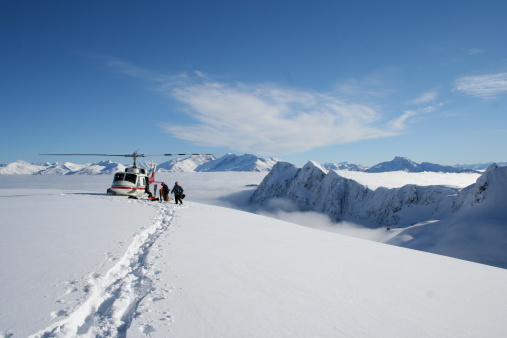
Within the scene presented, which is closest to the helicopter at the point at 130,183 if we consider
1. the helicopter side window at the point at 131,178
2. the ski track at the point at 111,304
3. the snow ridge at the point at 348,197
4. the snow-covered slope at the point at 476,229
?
the helicopter side window at the point at 131,178

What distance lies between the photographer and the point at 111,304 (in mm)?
3947

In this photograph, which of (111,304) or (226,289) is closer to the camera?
(111,304)

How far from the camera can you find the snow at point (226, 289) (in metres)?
3.44

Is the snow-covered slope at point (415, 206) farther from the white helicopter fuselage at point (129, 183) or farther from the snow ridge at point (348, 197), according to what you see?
the white helicopter fuselage at point (129, 183)

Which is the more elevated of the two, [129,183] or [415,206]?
[129,183]

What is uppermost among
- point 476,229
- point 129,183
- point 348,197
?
point 129,183

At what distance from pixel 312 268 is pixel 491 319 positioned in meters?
2.94

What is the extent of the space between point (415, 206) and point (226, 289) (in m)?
41.1

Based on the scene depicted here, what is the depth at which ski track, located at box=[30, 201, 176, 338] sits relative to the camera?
3.26 m

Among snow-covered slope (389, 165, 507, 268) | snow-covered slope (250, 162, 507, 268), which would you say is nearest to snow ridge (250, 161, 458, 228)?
snow-covered slope (250, 162, 507, 268)

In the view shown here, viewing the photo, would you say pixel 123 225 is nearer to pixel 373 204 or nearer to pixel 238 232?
pixel 238 232

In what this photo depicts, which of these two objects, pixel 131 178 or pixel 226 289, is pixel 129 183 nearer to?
pixel 131 178

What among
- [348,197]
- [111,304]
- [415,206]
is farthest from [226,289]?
[348,197]

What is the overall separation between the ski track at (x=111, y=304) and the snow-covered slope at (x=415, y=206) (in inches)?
915
